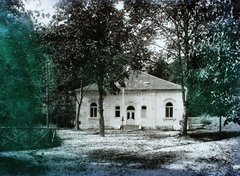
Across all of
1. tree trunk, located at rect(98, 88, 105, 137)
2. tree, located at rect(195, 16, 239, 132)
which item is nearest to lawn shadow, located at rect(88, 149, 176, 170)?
tree trunk, located at rect(98, 88, 105, 137)

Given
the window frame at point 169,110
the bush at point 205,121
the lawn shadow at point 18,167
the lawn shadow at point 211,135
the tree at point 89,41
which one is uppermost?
the tree at point 89,41

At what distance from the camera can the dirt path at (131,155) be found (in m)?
5.14

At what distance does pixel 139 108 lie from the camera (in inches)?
276

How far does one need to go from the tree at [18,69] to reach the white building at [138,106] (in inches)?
50.7

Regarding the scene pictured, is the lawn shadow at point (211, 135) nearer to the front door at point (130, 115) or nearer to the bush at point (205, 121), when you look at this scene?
the bush at point (205, 121)

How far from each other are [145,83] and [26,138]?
4020 millimetres

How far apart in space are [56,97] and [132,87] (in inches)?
91.0

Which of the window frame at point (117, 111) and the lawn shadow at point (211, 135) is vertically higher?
the window frame at point (117, 111)

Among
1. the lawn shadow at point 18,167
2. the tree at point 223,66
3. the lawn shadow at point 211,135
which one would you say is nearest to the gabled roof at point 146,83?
the lawn shadow at point 211,135

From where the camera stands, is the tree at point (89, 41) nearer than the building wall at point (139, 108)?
Yes

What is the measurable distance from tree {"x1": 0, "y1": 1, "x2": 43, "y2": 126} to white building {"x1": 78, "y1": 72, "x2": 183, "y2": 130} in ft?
4.22

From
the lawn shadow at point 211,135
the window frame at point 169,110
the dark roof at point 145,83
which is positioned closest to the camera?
the lawn shadow at point 211,135

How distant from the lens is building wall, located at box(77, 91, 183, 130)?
20.8 ft

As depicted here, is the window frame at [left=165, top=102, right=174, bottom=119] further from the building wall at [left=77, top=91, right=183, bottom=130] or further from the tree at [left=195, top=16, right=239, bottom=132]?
the tree at [left=195, top=16, right=239, bottom=132]
